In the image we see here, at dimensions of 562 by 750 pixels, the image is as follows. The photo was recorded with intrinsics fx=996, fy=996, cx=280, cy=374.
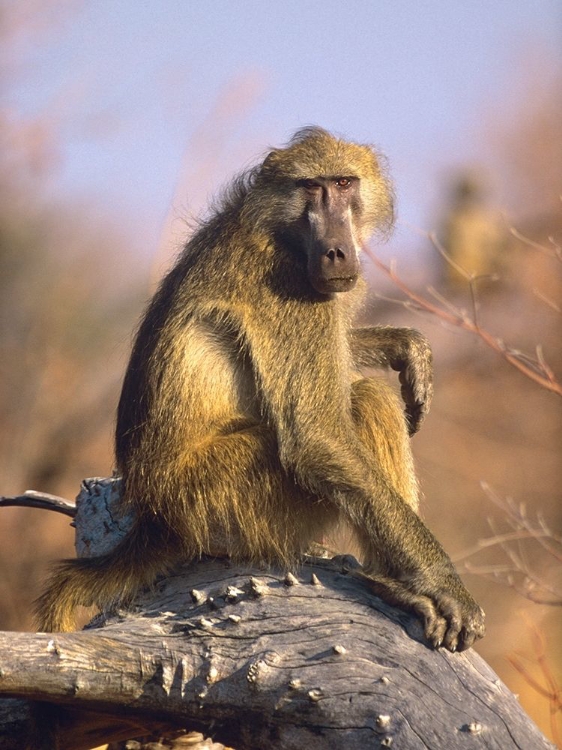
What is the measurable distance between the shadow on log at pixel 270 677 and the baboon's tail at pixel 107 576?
159 mm

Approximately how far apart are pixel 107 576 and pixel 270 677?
0.85 meters

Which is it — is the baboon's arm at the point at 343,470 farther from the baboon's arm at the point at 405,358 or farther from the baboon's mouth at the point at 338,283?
the baboon's arm at the point at 405,358

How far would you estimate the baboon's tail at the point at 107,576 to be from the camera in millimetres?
3686

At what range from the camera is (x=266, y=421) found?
3820mm

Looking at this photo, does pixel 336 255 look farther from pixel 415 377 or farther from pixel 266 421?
pixel 415 377

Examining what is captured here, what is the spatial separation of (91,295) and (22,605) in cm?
445

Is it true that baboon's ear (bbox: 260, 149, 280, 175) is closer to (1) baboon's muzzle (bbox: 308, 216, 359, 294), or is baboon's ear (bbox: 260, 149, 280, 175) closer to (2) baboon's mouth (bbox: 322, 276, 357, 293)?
(1) baboon's muzzle (bbox: 308, 216, 359, 294)

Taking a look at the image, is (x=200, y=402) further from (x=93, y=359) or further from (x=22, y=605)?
(x=93, y=359)

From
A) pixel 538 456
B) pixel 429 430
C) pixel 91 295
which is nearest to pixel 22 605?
pixel 91 295

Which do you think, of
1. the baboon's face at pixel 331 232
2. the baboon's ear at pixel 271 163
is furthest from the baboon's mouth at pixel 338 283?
the baboon's ear at pixel 271 163

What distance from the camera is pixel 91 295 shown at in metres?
13.1

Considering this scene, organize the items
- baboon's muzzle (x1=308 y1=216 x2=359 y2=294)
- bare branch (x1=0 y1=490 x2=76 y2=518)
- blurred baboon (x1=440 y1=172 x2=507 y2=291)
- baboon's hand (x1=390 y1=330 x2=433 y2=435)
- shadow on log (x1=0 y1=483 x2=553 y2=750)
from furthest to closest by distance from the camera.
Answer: blurred baboon (x1=440 y1=172 x2=507 y2=291)
bare branch (x1=0 y1=490 x2=76 y2=518)
baboon's hand (x1=390 y1=330 x2=433 y2=435)
baboon's muzzle (x1=308 y1=216 x2=359 y2=294)
shadow on log (x1=0 y1=483 x2=553 y2=750)

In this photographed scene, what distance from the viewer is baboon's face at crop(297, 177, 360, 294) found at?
377 centimetres

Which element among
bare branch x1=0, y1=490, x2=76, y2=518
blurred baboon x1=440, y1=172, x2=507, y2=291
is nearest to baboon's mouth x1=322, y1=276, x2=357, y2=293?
bare branch x1=0, y1=490, x2=76, y2=518
